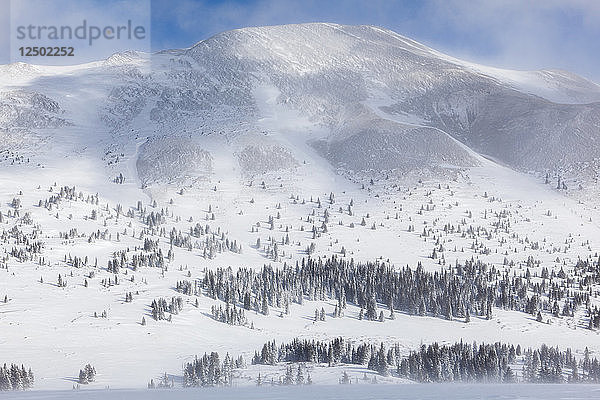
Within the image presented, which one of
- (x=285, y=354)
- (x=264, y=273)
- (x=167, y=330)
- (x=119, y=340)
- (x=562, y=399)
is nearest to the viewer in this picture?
(x=562, y=399)

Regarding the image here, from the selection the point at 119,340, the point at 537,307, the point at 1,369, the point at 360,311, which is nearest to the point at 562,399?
the point at 1,369

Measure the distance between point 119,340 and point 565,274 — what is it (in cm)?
14638

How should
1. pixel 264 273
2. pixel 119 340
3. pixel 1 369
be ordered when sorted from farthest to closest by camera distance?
pixel 264 273, pixel 119 340, pixel 1 369

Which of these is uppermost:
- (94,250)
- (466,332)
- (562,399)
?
(94,250)

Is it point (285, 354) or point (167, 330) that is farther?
point (167, 330)

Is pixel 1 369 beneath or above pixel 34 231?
beneath

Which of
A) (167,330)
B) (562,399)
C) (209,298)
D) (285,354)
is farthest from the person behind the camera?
(209,298)

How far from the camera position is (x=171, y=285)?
545ft

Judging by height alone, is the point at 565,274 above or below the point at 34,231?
below

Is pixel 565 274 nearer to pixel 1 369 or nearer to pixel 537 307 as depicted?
pixel 537 307

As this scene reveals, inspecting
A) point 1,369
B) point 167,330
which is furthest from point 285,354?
point 1,369

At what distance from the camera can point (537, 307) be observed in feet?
545

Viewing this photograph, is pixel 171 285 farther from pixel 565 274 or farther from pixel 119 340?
pixel 565 274

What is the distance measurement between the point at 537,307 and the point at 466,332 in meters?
31.9
